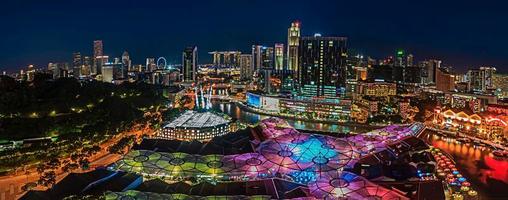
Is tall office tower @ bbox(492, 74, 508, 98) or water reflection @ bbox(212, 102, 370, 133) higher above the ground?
tall office tower @ bbox(492, 74, 508, 98)

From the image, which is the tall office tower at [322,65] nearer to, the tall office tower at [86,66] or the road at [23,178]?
the road at [23,178]

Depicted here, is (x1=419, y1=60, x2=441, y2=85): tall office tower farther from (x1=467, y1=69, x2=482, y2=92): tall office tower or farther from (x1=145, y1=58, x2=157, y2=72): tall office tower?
(x1=145, y1=58, x2=157, y2=72): tall office tower

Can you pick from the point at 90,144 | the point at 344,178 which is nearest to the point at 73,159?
the point at 90,144


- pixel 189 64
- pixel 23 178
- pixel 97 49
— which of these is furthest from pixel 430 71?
pixel 23 178

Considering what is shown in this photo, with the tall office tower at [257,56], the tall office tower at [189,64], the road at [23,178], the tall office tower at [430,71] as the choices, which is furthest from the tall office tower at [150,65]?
the road at [23,178]

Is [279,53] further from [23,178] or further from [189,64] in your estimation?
[23,178]

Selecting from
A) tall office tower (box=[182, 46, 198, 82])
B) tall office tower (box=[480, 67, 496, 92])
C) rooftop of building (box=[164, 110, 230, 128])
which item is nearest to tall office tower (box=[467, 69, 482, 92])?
tall office tower (box=[480, 67, 496, 92])

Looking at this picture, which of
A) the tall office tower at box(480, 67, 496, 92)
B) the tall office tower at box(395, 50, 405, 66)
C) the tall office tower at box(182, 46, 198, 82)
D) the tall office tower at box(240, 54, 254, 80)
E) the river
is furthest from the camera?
the tall office tower at box(240, 54, 254, 80)

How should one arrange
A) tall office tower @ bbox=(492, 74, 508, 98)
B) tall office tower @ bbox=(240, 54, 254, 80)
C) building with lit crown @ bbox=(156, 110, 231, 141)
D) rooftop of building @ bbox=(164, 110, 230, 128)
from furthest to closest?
tall office tower @ bbox=(240, 54, 254, 80), tall office tower @ bbox=(492, 74, 508, 98), rooftop of building @ bbox=(164, 110, 230, 128), building with lit crown @ bbox=(156, 110, 231, 141)
